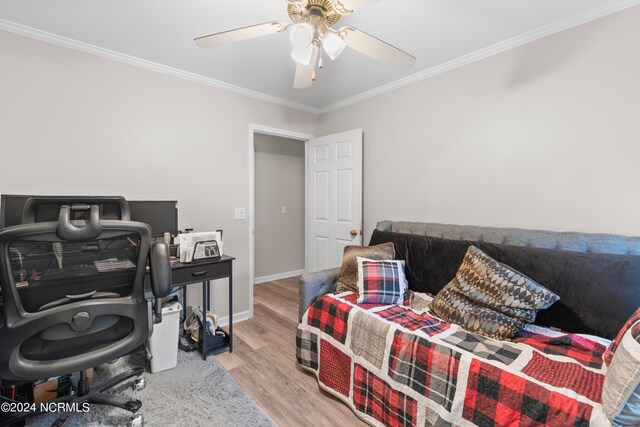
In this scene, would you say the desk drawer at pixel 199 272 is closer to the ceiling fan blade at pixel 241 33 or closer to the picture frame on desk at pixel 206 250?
the picture frame on desk at pixel 206 250

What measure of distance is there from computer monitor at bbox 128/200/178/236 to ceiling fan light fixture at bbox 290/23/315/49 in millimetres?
1649

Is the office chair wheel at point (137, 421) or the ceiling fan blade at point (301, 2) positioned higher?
the ceiling fan blade at point (301, 2)

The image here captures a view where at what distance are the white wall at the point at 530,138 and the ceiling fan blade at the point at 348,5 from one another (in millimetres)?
1521

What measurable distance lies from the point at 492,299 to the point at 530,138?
1.23 metres

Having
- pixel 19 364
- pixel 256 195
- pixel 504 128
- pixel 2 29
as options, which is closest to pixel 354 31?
pixel 504 128

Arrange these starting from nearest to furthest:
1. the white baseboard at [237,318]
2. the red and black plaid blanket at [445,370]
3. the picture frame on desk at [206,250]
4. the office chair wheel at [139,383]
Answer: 1. the red and black plaid blanket at [445,370]
2. the office chair wheel at [139,383]
3. the picture frame on desk at [206,250]
4. the white baseboard at [237,318]

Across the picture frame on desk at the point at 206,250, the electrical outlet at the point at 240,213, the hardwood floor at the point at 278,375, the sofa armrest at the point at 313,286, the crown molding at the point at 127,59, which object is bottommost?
the hardwood floor at the point at 278,375

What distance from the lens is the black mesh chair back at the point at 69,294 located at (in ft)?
3.80

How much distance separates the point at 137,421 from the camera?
1.52 metres

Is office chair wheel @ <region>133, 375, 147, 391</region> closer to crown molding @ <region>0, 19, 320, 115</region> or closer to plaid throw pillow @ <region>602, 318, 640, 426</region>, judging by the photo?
plaid throw pillow @ <region>602, 318, 640, 426</region>

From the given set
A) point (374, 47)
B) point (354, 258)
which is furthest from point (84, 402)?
point (374, 47)

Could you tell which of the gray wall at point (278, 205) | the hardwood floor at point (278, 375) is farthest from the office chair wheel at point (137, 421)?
the gray wall at point (278, 205)

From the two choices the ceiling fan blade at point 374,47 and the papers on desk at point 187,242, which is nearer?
the ceiling fan blade at point 374,47

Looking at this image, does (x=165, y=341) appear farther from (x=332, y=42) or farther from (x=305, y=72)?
(x=332, y=42)
